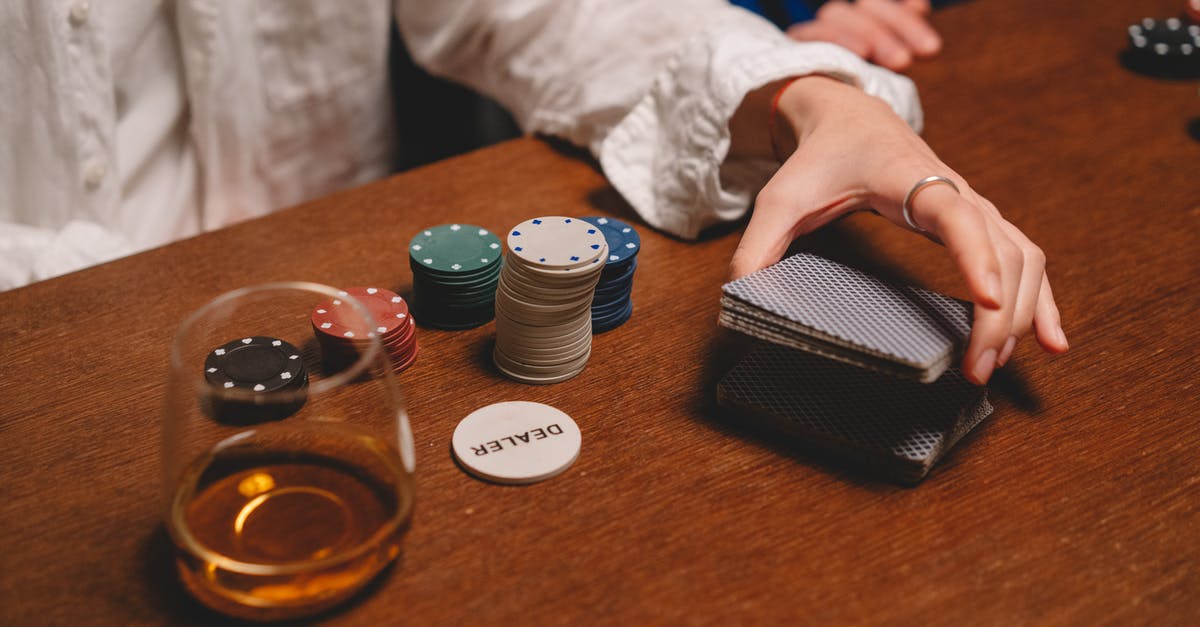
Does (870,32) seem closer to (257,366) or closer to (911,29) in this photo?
(911,29)

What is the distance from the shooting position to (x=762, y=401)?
33.4 inches

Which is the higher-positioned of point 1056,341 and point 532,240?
point 532,240

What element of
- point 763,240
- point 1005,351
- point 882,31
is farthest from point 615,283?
point 882,31

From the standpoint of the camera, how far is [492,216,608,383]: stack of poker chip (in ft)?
2.76

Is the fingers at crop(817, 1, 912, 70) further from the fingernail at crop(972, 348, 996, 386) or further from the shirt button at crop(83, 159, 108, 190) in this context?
the shirt button at crop(83, 159, 108, 190)

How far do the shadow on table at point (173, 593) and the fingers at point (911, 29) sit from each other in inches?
51.2

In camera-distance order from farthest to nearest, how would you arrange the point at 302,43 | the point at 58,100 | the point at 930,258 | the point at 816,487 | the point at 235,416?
the point at 302,43, the point at 58,100, the point at 930,258, the point at 816,487, the point at 235,416

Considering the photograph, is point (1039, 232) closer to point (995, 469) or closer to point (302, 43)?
point (995, 469)

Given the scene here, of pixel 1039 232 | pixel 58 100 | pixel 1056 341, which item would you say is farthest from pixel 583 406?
pixel 58 100

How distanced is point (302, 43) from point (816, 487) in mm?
1157

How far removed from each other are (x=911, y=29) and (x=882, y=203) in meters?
0.77

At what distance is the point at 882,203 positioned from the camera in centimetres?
100

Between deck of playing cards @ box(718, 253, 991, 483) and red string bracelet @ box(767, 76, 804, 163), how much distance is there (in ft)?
1.17

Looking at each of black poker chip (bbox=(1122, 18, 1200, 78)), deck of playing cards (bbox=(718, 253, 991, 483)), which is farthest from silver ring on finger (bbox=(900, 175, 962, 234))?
black poker chip (bbox=(1122, 18, 1200, 78))
